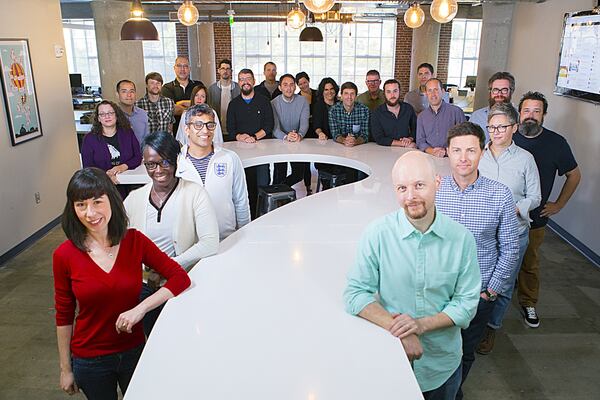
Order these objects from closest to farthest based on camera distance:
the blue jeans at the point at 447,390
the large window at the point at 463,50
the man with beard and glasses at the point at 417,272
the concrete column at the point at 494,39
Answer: the man with beard and glasses at the point at 417,272 → the blue jeans at the point at 447,390 → the concrete column at the point at 494,39 → the large window at the point at 463,50

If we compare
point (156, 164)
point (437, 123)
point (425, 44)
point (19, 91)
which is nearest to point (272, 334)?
point (156, 164)

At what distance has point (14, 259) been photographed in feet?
15.9

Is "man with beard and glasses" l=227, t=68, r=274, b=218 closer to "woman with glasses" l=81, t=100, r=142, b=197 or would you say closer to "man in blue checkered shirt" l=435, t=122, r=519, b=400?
"woman with glasses" l=81, t=100, r=142, b=197

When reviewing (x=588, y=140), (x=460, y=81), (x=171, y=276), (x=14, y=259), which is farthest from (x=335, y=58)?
(x=171, y=276)

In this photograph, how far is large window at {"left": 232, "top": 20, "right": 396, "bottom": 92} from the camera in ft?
47.8

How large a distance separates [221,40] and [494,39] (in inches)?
353

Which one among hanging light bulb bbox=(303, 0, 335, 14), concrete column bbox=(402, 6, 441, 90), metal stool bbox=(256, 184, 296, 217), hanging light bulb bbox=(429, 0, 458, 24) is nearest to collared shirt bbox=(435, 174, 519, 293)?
hanging light bulb bbox=(303, 0, 335, 14)

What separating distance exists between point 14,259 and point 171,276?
3664 mm

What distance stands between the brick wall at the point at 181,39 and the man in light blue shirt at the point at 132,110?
10.0 meters

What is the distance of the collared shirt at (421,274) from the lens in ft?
5.49

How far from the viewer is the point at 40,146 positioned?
17.7 ft

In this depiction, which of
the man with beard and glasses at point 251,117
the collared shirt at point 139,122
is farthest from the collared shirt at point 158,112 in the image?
the man with beard and glasses at point 251,117

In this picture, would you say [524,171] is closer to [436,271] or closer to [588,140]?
[436,271]

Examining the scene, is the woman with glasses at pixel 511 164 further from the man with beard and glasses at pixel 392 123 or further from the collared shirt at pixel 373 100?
the collared shirt at pixel 373 100
